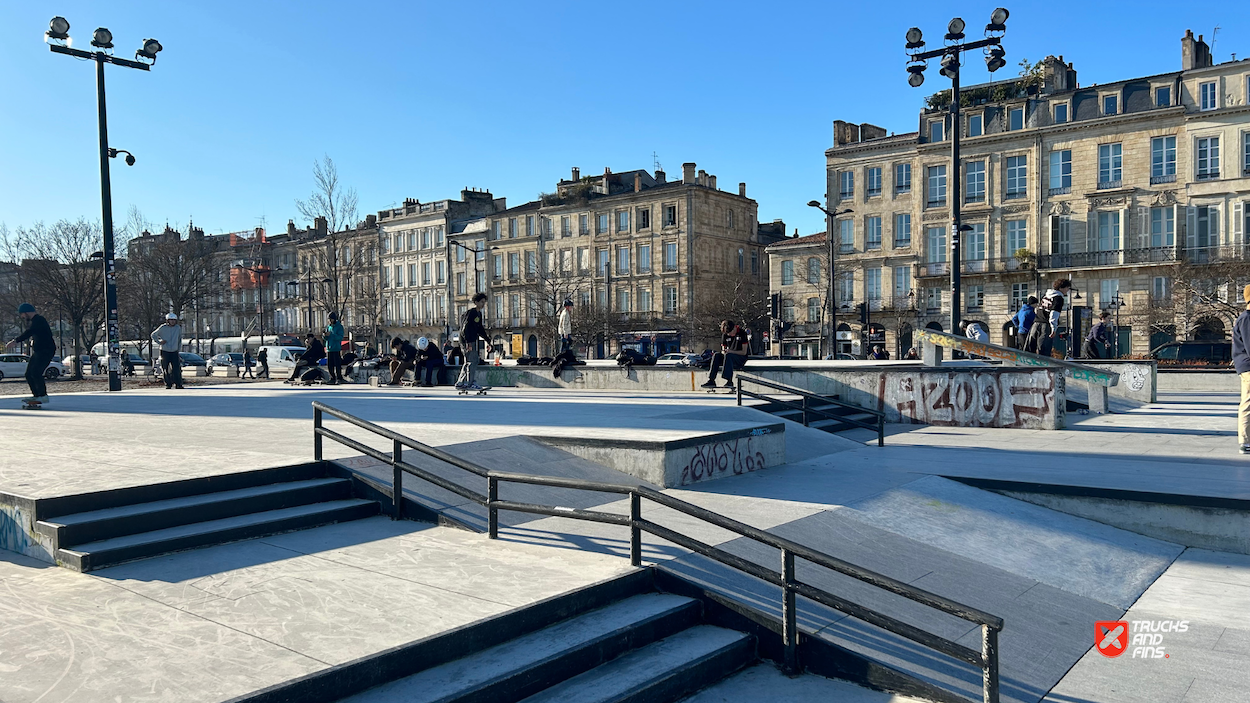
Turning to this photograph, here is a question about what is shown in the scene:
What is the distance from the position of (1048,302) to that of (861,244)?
129 feet

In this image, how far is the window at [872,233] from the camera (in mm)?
54281

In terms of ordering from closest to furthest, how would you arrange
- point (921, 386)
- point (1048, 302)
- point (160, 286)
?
1. point (921, 386)
2. point (1048, 302)
3. point (160, 286)

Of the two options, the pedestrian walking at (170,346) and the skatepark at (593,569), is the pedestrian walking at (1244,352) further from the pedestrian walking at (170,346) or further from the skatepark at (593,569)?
the pedestrian walking at (170,346)

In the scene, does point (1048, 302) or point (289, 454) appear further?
point (1048, 302)

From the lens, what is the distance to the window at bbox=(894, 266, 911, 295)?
52969 millimetres

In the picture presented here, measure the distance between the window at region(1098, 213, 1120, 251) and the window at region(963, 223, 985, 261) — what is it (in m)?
6.18

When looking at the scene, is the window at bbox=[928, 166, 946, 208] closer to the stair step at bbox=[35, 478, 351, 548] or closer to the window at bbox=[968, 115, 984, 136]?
the window at bbox=[968, 115, 984, 136]

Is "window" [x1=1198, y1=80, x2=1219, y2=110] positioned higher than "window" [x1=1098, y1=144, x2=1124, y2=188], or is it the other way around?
"window" [x1=1198, y1=80, x2=1219, y2=110]

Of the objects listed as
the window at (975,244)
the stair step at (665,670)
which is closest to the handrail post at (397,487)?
the stair step at (665,670)

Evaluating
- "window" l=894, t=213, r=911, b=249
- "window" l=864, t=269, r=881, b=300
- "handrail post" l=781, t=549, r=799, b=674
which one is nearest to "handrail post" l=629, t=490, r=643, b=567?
"handrail post" l=781, t=549, r=799, b=674

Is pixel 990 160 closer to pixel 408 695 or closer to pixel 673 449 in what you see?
pixel 673 449

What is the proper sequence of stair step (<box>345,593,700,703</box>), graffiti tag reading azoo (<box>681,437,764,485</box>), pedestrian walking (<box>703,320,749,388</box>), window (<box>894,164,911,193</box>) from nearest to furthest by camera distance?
1. stair step (<box>345,593,700,703</box>)
2. graffiti tag reading azoo (<box>681,437,764,485</box>)
3. pedestrian walking (<box>703,320,749,388</box>)
4. window (<box>894,164,911,193</box>)

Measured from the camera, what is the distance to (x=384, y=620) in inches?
163

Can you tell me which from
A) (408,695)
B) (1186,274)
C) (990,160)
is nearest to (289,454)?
(408,695)
